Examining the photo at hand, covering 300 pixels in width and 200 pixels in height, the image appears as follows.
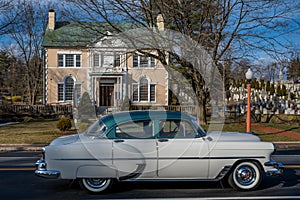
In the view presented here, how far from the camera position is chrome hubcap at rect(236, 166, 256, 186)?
7570 mm

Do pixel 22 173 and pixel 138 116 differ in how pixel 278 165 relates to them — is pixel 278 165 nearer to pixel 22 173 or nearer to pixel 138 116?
pixel 138 116

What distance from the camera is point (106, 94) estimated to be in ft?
105

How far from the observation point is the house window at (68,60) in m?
39.1

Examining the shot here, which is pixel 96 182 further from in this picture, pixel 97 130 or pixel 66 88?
pixel 66 88

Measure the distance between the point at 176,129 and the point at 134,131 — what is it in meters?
0.86

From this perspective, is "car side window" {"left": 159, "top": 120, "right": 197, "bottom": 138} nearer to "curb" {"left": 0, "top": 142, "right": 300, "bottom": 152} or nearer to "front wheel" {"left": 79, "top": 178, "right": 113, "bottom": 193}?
"front wheel" {"left": 79, "top": 178, "right": 113, "bottom": 193}

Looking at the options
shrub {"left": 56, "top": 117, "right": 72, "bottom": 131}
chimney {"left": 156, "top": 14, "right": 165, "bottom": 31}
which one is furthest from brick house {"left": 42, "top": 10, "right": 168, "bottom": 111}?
shrub {"left": 56, "top": 117, "right": 72, "bottom": 131}

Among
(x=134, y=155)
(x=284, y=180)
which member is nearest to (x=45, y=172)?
(x=134, y=155)

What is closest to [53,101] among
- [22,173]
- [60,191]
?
[22,173]

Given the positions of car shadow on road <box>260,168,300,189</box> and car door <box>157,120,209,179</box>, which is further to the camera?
car shadow on road <box>260,168,300,189</box>

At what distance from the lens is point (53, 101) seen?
39844 mm

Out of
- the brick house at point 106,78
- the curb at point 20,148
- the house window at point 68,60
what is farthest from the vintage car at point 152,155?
the house window at point 68,60

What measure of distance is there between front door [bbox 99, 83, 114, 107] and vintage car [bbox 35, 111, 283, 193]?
20582 mm

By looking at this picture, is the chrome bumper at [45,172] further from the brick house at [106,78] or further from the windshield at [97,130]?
the brick house at [106,78]
